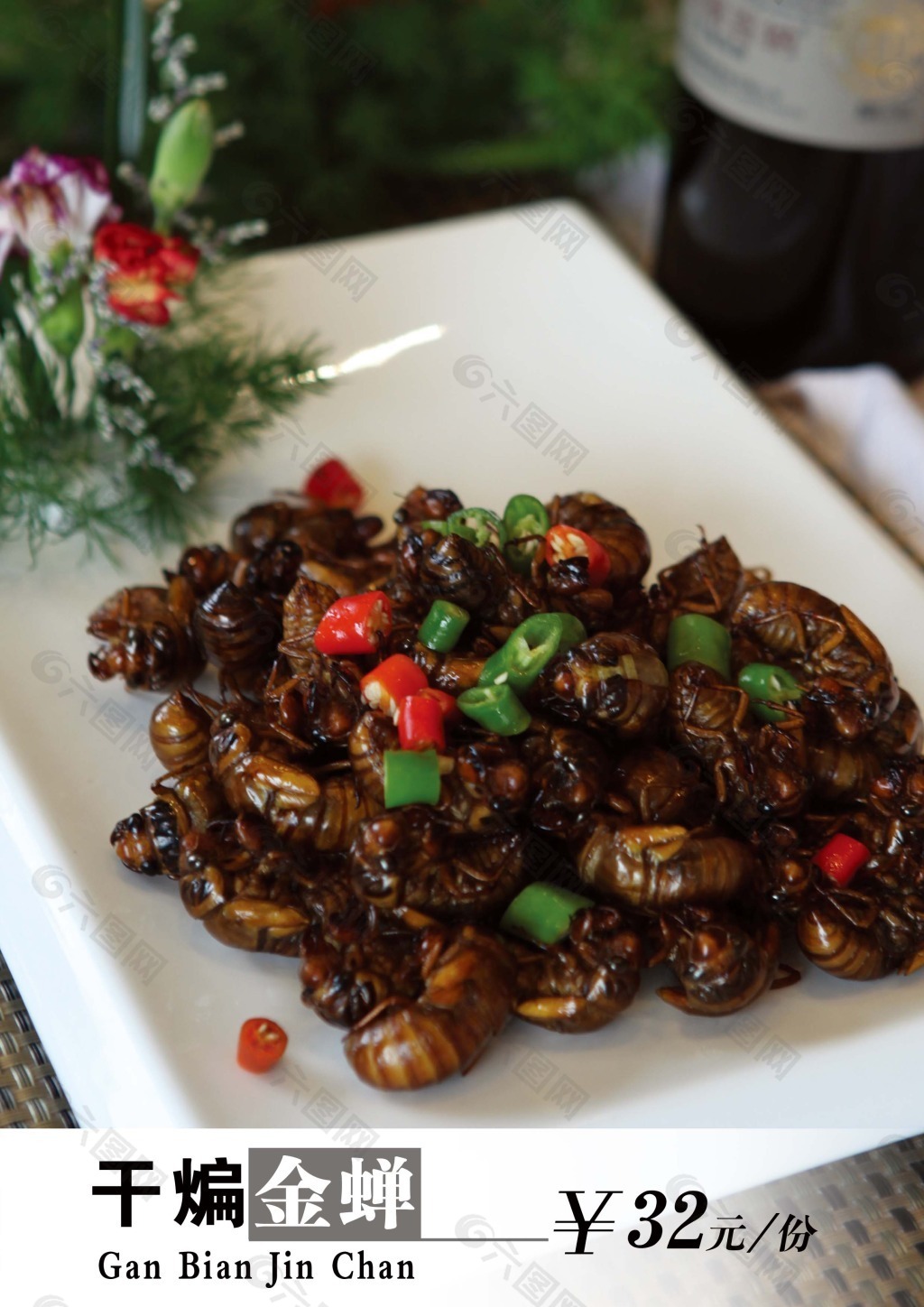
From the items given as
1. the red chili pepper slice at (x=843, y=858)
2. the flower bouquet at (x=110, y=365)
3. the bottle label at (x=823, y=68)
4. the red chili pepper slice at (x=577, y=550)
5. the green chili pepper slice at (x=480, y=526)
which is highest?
the bottle label at (x=823, y=68)

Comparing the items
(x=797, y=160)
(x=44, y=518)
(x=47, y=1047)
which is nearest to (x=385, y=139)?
(x=797, y=160)

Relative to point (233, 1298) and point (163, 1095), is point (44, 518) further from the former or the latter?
point (233, 1298)

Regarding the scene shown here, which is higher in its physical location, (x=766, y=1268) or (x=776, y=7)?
(x=776, y=7)

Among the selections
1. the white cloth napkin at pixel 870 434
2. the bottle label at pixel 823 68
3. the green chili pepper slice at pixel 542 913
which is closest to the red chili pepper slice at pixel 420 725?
the green chili pepper slice at pixel 542 913

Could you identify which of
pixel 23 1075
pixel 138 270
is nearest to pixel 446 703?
pixel 23 1075

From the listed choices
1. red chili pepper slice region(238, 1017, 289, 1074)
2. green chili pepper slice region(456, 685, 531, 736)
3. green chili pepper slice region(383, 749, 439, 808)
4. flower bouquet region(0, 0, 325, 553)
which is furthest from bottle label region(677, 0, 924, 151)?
red chili pepper slice region(238, 1017, 289, 1074)

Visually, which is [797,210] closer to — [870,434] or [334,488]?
[870,434]

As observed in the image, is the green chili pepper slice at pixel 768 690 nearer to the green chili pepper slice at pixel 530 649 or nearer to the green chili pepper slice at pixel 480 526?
the green chili pepper slice at pixel 530 649
